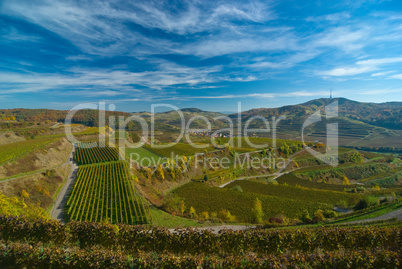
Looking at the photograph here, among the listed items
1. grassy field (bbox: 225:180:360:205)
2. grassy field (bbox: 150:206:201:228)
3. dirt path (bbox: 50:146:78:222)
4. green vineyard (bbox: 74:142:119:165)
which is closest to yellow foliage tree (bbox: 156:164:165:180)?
green vineyard (bbox: 74:142:119:165)

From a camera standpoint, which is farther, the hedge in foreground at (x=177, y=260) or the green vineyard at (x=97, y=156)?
the green vineyard at (x=97, y=156)

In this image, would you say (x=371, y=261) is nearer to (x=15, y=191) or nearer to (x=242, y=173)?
(x=15, y=191)

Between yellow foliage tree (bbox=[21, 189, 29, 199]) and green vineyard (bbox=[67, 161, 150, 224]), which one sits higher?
yellow foliage tree (bbox=[21, 189, 29, 199])

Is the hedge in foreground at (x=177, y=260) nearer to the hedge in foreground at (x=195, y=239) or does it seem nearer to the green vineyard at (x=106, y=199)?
the hedge in foreground at (x=195, y=239)

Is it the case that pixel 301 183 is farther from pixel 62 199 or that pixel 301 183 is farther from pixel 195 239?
pixel 62 199

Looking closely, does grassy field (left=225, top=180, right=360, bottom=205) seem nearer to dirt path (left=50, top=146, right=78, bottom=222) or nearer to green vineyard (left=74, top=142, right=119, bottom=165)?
green vineyard (left=74, top=142, right=119, bottom=165)

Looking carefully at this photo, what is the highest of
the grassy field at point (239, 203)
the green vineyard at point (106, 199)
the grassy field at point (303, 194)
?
the green vineyard at point (106, 199)

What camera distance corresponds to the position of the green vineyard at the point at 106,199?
3391cm

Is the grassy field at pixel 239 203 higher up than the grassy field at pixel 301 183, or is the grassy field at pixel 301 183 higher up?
the grassy field at pixel 239 203

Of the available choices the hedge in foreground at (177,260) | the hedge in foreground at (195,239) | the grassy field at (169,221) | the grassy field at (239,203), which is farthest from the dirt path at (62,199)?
Answer: the grassy field at (239,203)

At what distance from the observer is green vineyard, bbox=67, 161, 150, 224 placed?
3391 centimetres

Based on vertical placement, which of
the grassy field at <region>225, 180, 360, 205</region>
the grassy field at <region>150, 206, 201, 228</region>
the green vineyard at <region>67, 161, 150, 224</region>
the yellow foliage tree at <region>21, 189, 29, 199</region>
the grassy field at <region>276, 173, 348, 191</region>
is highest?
the yellow foliage tree at <region>21, 189, 29, 199</region>

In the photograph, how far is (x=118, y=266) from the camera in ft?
44.5

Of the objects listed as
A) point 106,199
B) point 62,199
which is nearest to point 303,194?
point 106,199
